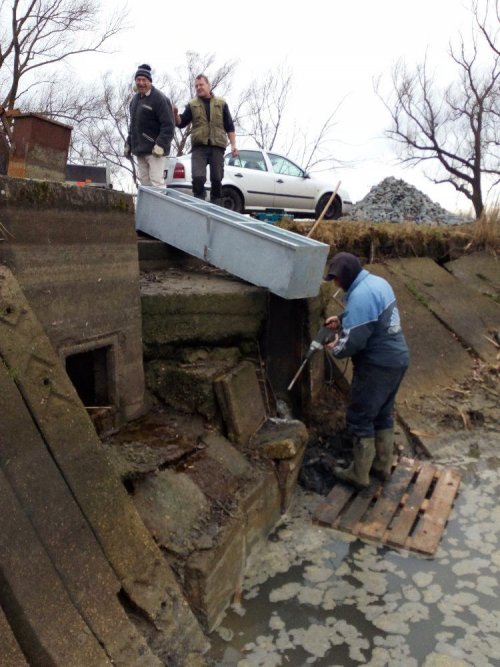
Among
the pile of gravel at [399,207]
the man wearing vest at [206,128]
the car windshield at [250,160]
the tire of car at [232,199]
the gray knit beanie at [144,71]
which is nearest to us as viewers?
the gray knit beanie at [144,71]

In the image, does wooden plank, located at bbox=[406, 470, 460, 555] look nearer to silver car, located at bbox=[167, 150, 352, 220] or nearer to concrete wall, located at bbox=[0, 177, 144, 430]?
concrete wall, located at bbox=[0, 177, 144, 430]

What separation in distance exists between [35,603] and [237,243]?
3.43 meters

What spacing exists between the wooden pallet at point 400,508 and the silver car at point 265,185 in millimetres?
6095

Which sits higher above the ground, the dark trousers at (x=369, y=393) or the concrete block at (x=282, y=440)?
the dark trousers at (x=369, y=393)

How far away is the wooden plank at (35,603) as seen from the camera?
2.25 m

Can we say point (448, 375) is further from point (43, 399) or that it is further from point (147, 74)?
point (43, 399)

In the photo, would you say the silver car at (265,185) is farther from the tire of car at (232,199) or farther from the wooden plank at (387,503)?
the wooden plank at (387,503)

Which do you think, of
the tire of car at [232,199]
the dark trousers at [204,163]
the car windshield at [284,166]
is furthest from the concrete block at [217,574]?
the car windshield at [284,166]

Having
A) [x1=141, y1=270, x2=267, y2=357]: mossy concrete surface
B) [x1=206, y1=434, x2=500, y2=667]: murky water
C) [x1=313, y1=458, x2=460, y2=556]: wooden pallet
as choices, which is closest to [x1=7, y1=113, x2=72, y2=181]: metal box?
[x1=141, y1=270, x2=267, y2=357]: mossy concrete surface

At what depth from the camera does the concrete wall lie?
127 inches

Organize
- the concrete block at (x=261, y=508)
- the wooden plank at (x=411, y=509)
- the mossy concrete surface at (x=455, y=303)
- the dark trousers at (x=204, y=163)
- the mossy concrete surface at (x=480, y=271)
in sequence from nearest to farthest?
the concrete block at (x=261, y=508), the wooden plank at (x=411, y=509), the dark trousers at (x=204, y=163), the mossy concrete surface at (x=455, y=303), the mossy concrete surface at (x=480, y=271)

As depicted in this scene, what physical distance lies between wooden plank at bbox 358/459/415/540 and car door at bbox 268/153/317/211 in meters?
6.94

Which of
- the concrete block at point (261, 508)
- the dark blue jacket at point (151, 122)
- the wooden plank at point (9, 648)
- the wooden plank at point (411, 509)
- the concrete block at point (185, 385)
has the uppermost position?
the dark blue jacket at point (151, 122)

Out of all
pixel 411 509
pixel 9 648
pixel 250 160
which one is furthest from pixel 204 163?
pixel 9 648
